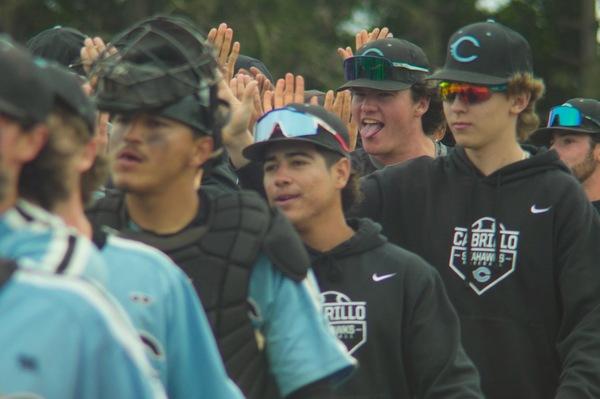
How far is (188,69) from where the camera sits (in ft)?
19.9

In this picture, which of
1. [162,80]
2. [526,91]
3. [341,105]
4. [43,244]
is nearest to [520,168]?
[526,91]

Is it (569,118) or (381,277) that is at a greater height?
(569,118)

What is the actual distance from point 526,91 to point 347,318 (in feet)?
5.96

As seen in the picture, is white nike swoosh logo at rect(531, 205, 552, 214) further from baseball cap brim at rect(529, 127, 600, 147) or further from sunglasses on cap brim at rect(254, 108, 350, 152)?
baseball cap brim at rect(529, 127, 600, 147)

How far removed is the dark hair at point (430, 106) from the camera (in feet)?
33.7

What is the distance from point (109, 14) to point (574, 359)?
23.7m

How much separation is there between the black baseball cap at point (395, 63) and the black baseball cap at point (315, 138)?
97.7 inches

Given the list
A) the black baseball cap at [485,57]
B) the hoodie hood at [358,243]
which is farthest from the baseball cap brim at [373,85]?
the hoodie hood at [358,243]

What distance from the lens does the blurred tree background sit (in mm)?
28828

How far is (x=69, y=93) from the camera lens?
452 centimetres

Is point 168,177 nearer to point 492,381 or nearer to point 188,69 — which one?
point 188,69

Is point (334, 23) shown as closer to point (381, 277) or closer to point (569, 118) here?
point (569, 118)

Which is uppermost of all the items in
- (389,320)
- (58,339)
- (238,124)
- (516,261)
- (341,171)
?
(238,124)

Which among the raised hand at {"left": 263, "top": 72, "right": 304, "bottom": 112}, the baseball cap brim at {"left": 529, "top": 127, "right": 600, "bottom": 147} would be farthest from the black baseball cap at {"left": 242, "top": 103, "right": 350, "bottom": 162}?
the baseball cap brim at {"left": 529, "top": 127, "right": 600, "bottom": 147}
